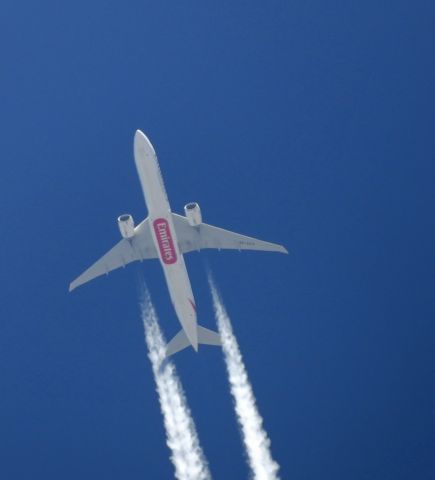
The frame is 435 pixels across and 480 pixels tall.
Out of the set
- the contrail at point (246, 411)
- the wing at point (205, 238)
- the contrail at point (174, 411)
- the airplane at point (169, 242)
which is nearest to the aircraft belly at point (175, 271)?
the airplane at point (169, 242)

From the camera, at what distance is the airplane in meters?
70.1

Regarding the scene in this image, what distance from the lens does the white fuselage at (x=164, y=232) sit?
69.9 metres

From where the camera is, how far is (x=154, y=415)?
80.1 meters

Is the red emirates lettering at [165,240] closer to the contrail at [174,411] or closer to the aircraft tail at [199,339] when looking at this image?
the aircraft tail at [199,339]

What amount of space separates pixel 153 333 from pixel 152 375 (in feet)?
14.3

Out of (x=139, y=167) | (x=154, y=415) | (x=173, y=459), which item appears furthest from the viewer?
(x=154, y=415)

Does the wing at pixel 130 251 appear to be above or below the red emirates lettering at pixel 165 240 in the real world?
above

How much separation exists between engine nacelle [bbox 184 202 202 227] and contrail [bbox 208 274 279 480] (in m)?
8.92

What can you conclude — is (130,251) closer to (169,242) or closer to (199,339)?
(169,242)

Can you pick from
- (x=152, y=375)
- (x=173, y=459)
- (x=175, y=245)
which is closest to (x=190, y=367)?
(x=152, y=375)

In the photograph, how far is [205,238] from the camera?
73.1 meters

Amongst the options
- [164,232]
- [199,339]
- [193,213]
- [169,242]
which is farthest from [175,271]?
[199,339]

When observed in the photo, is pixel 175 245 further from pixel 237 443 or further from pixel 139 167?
pixel 237 443

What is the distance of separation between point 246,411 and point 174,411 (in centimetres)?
441
